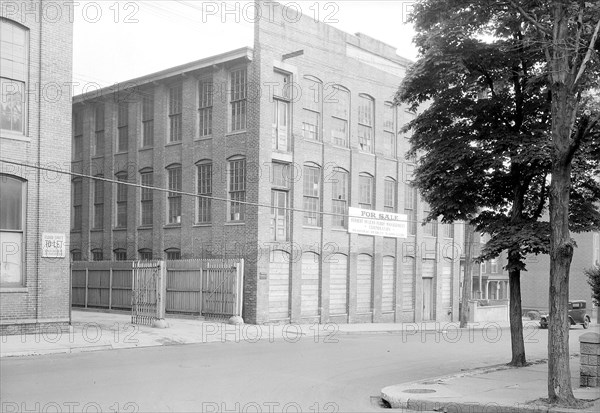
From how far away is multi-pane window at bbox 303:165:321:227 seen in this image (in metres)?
31.5

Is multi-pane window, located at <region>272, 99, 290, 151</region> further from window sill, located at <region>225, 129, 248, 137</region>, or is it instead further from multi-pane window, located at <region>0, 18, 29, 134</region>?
multi-pane window, located at <region>0, 18, 29, 134</region>

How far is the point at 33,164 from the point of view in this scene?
2103 centimetres

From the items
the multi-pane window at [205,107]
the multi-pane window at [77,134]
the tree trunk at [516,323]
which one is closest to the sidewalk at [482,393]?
the tree trunk at [516,323]

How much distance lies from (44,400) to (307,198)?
21.1m

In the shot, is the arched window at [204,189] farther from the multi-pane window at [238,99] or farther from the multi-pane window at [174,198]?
the multi-pane window at [238,99]

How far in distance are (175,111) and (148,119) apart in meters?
2.08

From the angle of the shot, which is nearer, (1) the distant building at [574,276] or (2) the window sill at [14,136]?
(2) the window sill at [14,136]

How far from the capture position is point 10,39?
20.8m

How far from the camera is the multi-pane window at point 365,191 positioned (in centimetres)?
3453

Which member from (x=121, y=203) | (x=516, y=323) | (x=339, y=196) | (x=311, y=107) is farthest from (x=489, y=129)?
(x=121, y=203)

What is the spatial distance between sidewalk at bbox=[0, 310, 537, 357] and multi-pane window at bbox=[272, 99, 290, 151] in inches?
309

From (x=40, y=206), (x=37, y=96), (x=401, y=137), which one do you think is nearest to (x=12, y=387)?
(x=40, y=206)

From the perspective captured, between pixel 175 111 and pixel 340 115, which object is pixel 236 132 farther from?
pixel 340 115

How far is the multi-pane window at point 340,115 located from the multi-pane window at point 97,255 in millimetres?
13651
